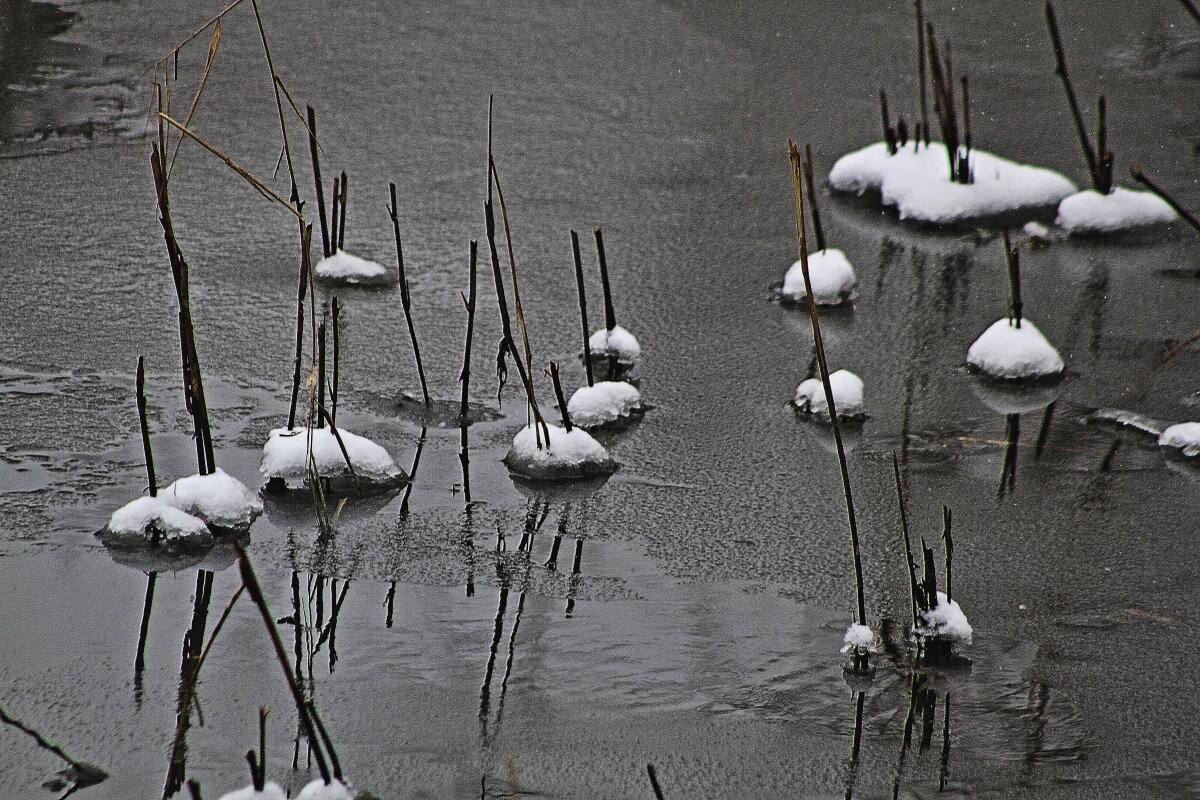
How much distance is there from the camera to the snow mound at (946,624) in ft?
10.5

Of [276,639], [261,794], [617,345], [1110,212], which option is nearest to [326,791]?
[261,794]

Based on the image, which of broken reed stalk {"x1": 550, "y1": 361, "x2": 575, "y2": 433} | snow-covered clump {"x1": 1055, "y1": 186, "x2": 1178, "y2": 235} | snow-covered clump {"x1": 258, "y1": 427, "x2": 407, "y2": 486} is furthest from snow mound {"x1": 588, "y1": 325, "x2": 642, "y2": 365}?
snow-covered clump {"x1": 1055, "y1": 186, "x2": 1178, "y2": 235}

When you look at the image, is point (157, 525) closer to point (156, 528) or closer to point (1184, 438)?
point (156, 528)

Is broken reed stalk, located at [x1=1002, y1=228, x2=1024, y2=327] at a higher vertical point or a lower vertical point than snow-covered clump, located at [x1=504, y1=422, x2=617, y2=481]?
higher

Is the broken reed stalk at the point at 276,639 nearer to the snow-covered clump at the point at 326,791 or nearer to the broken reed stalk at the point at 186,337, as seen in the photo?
the snow-covered clump at the point at 326,791

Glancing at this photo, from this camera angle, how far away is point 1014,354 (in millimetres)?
4840

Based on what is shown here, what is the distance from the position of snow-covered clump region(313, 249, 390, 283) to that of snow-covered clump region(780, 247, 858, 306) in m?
1.61

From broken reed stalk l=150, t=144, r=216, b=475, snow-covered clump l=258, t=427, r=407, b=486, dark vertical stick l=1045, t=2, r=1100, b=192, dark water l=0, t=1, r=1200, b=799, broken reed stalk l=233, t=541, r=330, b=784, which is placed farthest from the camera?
dark vertical stick l=1045, t=2, r=1100, b=192

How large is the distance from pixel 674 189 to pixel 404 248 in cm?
142

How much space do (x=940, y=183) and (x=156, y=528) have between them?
4068 millimetres

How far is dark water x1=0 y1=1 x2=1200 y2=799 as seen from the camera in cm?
297

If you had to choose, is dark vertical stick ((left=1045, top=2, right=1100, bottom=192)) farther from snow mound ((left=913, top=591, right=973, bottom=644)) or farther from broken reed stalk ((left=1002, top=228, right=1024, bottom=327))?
snow mound ((left=913, top=591, right=973, bottom=644))

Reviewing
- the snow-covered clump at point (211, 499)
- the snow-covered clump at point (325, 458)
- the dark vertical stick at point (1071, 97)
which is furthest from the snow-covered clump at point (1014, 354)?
the snow-covered clump at point (211, 499)

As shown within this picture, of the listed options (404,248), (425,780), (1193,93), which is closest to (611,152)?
(404,248)
